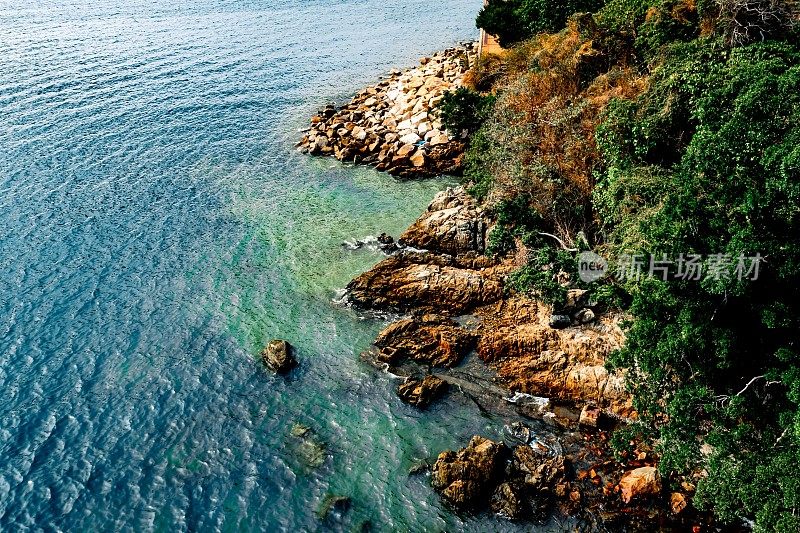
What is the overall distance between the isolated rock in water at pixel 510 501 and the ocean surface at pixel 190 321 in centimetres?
42

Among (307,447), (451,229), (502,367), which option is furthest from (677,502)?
(451,229)

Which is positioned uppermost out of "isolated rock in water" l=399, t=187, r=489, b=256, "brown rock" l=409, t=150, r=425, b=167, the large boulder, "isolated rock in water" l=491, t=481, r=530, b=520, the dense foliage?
the dense foliage

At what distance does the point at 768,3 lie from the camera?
26.2 metres

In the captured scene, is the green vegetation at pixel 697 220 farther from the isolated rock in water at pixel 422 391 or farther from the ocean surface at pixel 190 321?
the ocean surface at pixel 190 321

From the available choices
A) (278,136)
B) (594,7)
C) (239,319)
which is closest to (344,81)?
(278,136)

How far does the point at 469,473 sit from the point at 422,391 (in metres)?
4.60

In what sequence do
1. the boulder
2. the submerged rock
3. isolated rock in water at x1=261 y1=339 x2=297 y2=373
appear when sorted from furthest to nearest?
isolated rock in water at x1=261 y1=339 x2=297 y2=373, the submerged rock, the boulder

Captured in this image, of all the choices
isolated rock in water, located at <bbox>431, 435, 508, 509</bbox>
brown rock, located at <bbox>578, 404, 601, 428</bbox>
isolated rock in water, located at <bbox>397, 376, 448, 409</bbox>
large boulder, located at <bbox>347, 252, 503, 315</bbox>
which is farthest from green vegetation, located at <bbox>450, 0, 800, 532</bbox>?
isolated rock in water, located at <bbox>397, 376, 448, 409</bbox>

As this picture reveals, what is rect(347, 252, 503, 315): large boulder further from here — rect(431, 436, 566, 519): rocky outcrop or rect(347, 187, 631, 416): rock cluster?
rect(431, 436, 566, 519): rocky outcrop

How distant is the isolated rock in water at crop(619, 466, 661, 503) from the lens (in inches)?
775

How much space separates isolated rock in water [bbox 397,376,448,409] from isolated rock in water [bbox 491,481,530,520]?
5.00 metres

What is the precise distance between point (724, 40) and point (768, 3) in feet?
8.32

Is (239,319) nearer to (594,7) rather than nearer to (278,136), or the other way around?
(278,136)

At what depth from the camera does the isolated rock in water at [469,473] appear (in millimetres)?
20094
